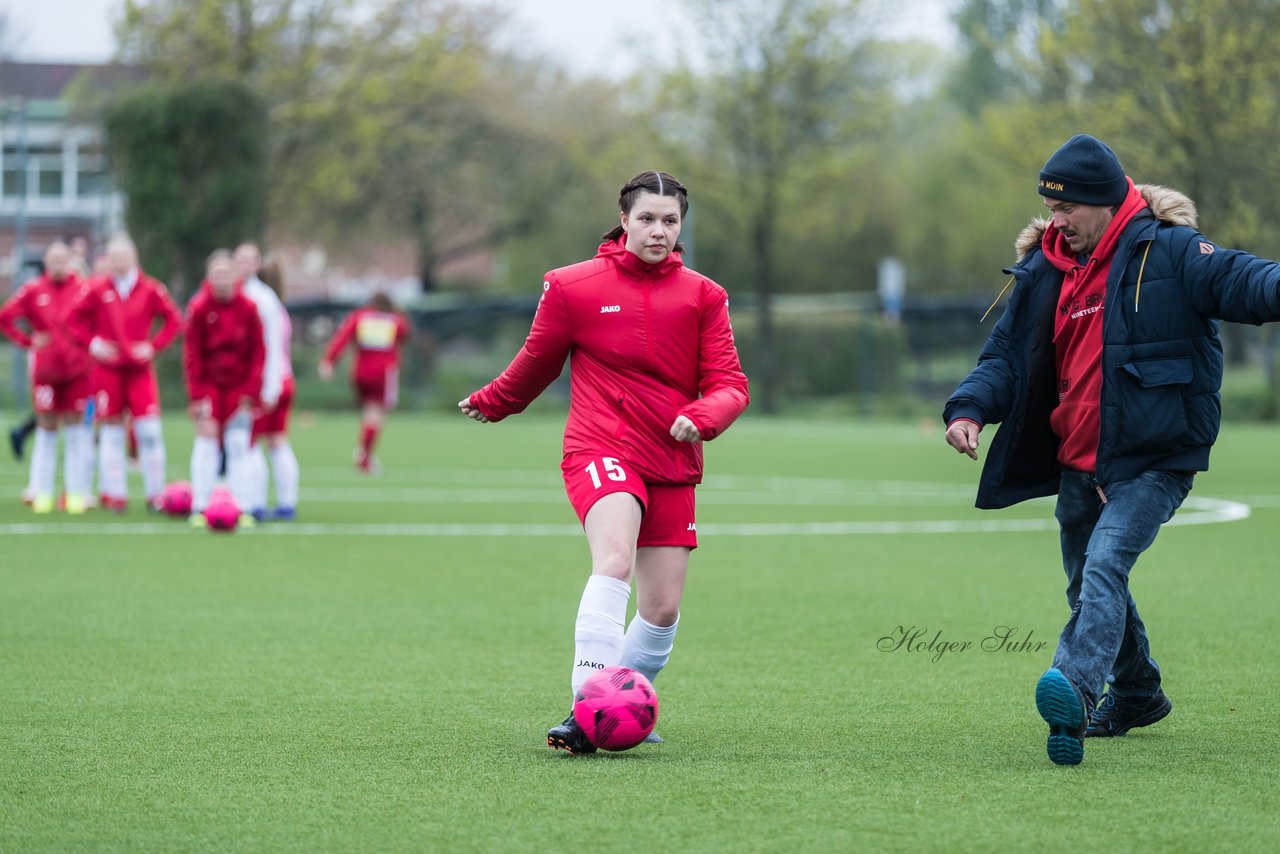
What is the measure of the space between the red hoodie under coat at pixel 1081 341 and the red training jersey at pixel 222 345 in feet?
30.5

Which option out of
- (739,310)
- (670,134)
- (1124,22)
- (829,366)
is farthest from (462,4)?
(1124,22)

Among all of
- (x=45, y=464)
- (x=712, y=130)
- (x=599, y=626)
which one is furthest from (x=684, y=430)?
(x=712, y=130)

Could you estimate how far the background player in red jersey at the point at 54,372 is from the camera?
642 inches

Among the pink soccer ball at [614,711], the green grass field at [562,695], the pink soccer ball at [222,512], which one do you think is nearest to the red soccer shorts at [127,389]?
the green grass field at [562,695]

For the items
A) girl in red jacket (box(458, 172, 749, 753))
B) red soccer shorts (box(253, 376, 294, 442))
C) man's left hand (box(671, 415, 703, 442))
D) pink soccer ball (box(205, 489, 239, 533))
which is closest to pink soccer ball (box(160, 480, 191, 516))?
red soccer shorts (box(253, 376, 294, 442))

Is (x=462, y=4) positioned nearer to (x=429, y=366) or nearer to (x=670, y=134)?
(x=670, y=134)

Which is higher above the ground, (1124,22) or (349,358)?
(1124,22)

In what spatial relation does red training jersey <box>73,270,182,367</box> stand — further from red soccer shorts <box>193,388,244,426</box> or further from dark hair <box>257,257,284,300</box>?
red soccer shorts <box>193,388,244,426</box>

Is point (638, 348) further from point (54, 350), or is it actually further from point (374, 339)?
point (374, 339)

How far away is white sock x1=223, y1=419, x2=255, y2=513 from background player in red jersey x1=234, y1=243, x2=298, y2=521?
4 cm

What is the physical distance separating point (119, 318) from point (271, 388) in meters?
1.89

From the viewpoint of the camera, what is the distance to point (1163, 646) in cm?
906

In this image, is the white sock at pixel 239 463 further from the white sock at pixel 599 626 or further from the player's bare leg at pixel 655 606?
the white sock at pixel 599 626

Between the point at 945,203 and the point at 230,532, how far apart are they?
46015 millimetres
